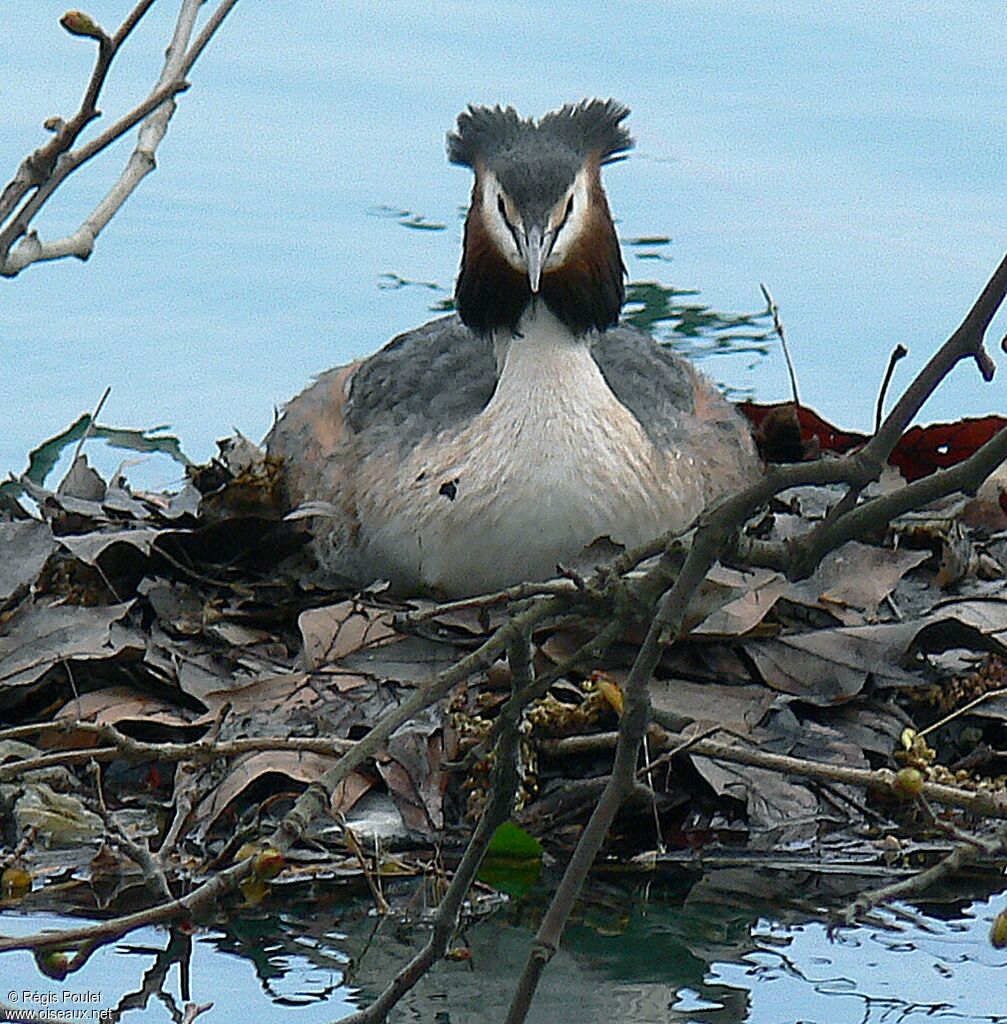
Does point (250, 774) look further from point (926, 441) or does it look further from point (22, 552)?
point (926, 441)

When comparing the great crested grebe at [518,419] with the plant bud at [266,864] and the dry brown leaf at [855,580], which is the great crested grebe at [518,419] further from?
the plant bud at [266,864]

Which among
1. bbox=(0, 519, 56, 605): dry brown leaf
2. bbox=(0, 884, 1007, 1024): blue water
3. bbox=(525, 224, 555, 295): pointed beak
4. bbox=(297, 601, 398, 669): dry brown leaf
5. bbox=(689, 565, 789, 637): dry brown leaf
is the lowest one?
bbox=(0, 884, 1007, 1024): blue water

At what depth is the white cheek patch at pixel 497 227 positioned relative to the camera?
12.1ft

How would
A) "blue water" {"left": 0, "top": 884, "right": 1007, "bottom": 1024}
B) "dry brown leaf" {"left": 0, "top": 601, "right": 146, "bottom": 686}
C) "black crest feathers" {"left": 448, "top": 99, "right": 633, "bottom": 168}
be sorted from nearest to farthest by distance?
"blue water" {"left": 0, "top": 884, "right": 1007, "bottom": 1024} < "dry brown leaf" {"left": 0, "top": 601, "right": 146, "bottom": 686} < "black crest feathers" {"left": 448, "top": 99, "right": 633, "bottom": 168}

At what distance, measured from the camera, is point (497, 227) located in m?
3.70

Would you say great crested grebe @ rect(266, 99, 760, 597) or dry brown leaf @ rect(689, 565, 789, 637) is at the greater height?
great crested grebe @ rect(266, 99, 760, 597)

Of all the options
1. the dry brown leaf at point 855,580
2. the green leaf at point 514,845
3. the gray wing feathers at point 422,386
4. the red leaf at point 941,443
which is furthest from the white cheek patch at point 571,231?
the green leaf at point 514,845

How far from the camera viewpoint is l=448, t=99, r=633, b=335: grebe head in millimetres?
3625

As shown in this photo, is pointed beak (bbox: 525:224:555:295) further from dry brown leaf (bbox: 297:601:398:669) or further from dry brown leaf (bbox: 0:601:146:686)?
dry brown leaf (bbox: 0:601:146:686)

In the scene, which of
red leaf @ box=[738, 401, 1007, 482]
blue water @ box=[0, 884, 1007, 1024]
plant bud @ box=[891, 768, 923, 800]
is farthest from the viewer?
red leaf @ box=[738, 401, 1007, 482]

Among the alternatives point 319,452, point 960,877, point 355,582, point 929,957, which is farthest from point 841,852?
point 319,452

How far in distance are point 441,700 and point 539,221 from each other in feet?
3.04

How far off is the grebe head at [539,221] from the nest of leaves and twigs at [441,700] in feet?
1.74

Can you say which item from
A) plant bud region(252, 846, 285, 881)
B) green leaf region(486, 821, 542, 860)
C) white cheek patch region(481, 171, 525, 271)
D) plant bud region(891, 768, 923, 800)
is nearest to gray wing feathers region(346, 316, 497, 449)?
white cheek patch region(481, 171, 525, 271)
